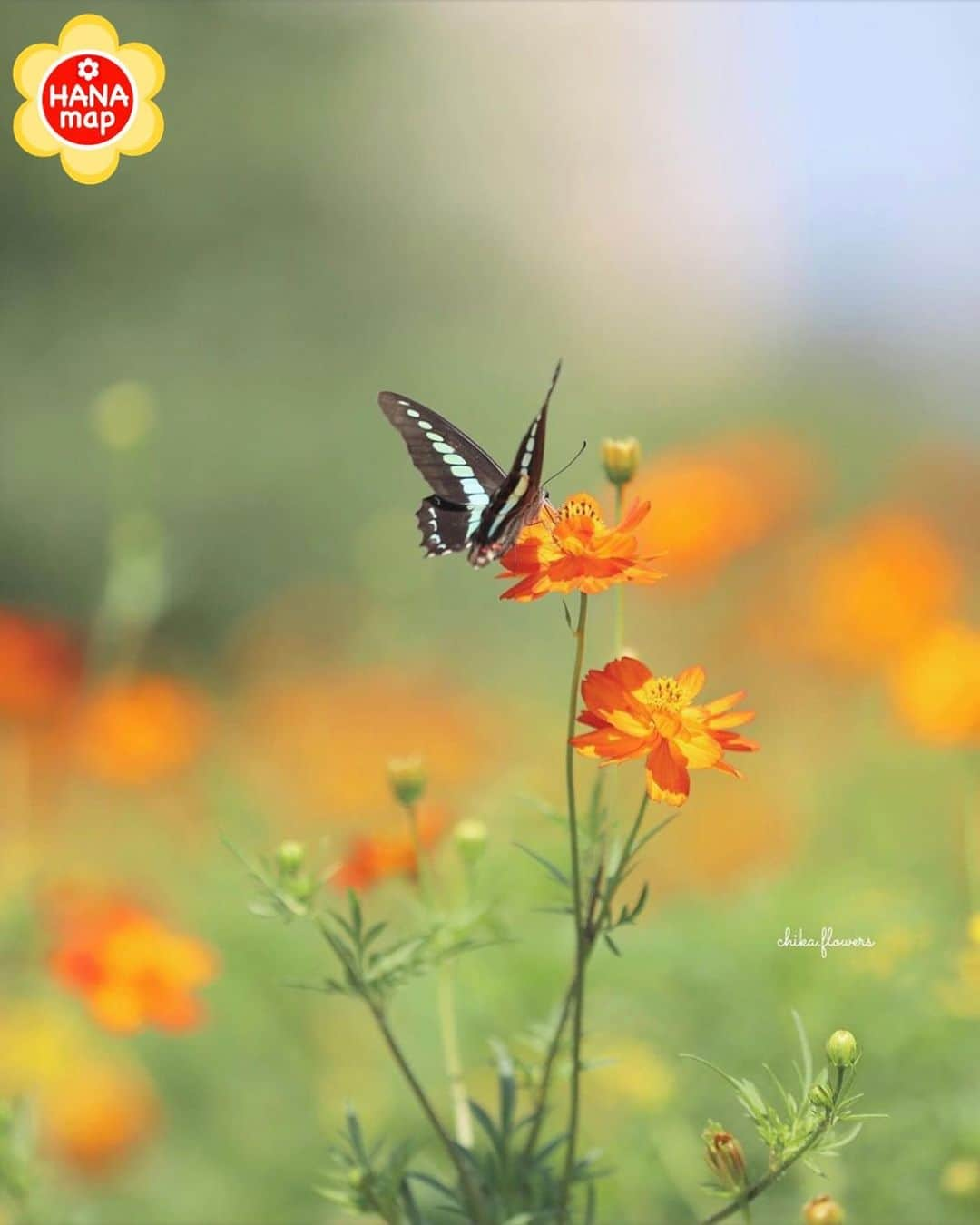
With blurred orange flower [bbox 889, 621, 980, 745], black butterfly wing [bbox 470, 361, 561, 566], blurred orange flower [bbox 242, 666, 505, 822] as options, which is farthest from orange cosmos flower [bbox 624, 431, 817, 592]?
black butterfly wing [bbox 470, 361, 561, 566]

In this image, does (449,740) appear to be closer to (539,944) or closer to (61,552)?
(539,944)

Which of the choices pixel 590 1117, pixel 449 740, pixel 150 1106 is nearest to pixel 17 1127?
pixel 590 1117

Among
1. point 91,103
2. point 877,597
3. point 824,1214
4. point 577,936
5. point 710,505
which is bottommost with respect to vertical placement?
point 824,1214

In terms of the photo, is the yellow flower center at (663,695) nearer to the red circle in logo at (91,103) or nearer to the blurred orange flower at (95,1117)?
the red circle in logo at (91,103)

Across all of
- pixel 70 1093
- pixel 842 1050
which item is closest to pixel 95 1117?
pixel 70 1093

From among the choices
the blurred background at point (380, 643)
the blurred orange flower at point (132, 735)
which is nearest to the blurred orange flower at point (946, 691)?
the blurred background at point (380, 643)

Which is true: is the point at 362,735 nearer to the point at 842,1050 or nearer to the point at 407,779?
the point at 407,779
